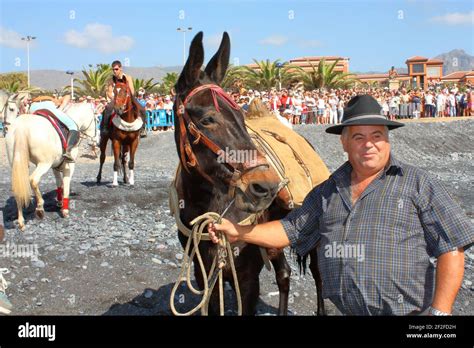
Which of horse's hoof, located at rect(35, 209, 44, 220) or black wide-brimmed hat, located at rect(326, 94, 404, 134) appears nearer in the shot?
black wide-brimmed hat, located at rect(326, 94, 404, 134)

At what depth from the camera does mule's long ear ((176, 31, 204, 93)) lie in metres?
4.41

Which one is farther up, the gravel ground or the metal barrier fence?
the metal barrier fence

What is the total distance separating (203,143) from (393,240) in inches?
62.9

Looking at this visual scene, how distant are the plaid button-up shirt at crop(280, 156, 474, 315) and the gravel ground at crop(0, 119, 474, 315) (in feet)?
11.5

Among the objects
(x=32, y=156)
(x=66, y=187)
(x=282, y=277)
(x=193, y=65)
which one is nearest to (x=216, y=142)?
(x=193, y=65)

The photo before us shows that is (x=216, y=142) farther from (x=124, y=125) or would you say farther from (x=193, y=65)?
(x=124, y=125)

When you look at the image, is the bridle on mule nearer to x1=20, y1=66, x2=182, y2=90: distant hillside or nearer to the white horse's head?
the white horse's head

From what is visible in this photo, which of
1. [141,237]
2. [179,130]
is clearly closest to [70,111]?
[141,237]

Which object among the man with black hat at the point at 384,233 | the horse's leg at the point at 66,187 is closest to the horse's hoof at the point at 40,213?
the horse's leg at the point at 66,187

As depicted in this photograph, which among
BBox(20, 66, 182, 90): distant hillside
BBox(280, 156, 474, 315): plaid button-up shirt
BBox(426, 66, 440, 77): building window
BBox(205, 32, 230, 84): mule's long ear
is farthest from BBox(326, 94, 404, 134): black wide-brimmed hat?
BBox(20, 66, 182, 90): distant hillside

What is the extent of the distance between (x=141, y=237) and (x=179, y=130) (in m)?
5.42
